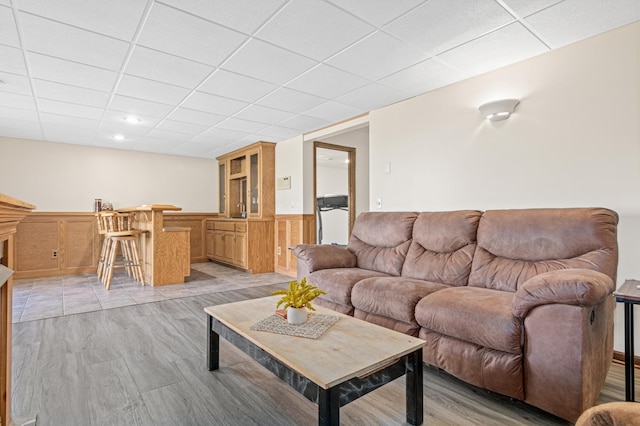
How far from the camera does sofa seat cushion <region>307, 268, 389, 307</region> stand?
2.60m

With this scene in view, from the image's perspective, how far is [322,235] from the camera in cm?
790

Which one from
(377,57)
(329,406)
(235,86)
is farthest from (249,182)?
(329,406)

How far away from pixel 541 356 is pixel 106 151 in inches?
264

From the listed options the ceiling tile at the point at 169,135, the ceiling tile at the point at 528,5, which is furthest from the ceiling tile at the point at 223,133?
the ceiling tile at the point at 528,5

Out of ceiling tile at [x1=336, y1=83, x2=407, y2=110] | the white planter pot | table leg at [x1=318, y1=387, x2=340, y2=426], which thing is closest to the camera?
table leg at [x1=318, y1=387, x2=340, y2=426]

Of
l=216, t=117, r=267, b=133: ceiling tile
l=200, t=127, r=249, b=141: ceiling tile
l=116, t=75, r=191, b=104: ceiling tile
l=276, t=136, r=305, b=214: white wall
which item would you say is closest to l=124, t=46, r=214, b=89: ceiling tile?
l=116, t=75, r=191, b=104: ceiling tile

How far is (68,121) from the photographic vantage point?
4.26 meters

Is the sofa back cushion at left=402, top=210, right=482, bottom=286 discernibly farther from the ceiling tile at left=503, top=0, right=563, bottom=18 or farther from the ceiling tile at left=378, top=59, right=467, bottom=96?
the ceiling tile at left=503, top=0, right=563, bottom=18

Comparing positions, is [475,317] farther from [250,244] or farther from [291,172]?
[250,244]

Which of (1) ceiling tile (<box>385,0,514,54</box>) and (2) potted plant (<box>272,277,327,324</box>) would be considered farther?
(1) ceiling tile (<box>385,0,514,54</box>)

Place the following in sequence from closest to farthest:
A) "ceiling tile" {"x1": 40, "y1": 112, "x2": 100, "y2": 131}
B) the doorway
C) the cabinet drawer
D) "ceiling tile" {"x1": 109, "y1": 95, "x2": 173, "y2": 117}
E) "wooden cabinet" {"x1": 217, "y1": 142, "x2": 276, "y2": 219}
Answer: "ceiling tile" {"x1": 109, "y1": 95, "x2": 173, "y2": 117} < "ceiling tile" {"x1": 40, "y1": 112, "x2": 100, "y2": 131} < "wooden cabinet" {"x1": 217, "y1": 142, "x2": 276, "y2": 219} < the cabinet drawer < the doorway

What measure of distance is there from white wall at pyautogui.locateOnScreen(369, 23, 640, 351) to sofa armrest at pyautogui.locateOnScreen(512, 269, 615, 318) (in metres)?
0.98

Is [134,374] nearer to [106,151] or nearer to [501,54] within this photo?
[501,54]

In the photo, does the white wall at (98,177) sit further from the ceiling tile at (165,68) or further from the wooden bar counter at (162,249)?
the ceiling tile at (165,68)
